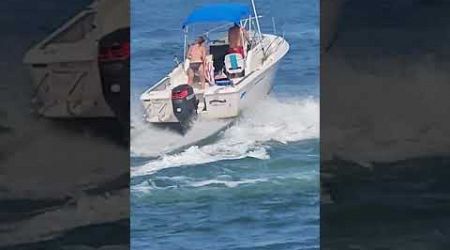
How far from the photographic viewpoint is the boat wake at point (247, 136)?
5.54m

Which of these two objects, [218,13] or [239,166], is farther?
[239,166]

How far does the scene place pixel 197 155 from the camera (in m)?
5.56

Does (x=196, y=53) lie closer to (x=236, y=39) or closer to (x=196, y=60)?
(x=196, y=60)

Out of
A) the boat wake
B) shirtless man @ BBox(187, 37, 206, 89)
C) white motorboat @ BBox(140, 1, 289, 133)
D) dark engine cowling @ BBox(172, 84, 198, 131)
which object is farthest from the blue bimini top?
the boat wake

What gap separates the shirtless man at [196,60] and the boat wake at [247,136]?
246 millimetres

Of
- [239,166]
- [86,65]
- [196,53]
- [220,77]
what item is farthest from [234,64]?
[86,65]

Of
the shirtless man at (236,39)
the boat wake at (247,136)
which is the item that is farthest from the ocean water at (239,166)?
the shirtless man at (236,39)

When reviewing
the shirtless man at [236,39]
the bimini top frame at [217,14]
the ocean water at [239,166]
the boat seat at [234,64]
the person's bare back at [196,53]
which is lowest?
the ocean water at [239,166]

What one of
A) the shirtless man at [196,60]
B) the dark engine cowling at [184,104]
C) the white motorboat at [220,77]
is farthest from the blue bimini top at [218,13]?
the dark engine cowling at [184,104]

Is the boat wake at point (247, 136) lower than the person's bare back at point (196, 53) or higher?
lower

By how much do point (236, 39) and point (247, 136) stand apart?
0.48m

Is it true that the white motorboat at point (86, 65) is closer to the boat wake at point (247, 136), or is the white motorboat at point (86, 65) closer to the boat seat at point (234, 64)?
the boat wake at point (247, 136)

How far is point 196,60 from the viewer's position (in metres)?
5.51

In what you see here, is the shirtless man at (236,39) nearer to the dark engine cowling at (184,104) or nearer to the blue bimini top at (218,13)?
the blue bimini top at (218,13)
